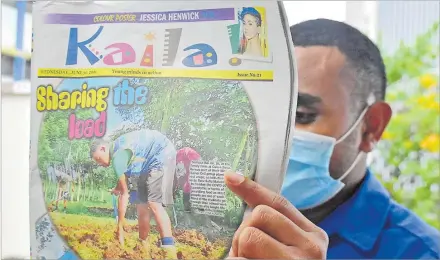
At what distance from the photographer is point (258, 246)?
1295 mm

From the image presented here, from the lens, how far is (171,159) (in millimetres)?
1343

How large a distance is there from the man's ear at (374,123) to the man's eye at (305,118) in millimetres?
140

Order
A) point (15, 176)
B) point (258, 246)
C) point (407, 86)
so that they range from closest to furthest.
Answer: point (258, 246) → point (407, 86) → point (15, 176)

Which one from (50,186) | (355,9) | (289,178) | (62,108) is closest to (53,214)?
(50,186)

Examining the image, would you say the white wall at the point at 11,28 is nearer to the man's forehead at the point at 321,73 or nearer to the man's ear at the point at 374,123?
the man's forehead at the point at 321,73

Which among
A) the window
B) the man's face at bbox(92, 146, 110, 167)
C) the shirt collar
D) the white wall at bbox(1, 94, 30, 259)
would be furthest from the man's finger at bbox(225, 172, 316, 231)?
the window

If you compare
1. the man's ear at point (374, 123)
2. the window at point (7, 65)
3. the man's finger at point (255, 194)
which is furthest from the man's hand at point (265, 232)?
the window at point (7, 65)

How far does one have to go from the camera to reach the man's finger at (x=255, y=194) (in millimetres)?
1301

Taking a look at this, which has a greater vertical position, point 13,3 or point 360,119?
point 13,3

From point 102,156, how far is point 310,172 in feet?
1.83

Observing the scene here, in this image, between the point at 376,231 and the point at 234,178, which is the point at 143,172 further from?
the point at 376,231

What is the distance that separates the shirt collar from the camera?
4.41ft

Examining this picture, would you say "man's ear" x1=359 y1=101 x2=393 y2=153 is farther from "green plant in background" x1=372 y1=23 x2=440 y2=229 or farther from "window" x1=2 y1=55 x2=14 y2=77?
"window" x1=2 y1=55 x2=14 y2=77

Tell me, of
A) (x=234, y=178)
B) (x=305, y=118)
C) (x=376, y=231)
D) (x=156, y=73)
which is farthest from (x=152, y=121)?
(x=376, y=231)
